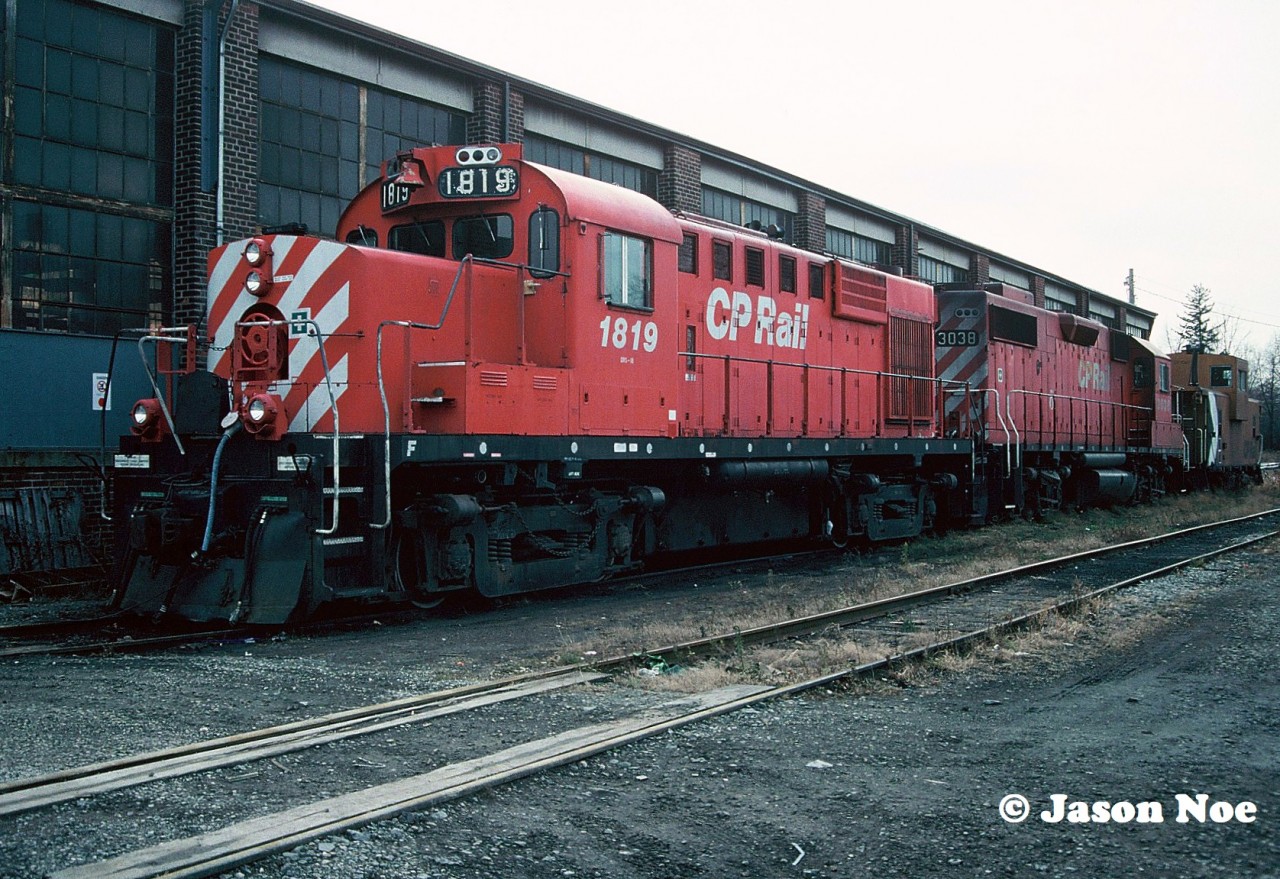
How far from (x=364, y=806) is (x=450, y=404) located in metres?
5.09

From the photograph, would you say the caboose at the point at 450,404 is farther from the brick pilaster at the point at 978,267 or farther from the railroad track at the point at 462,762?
the brick pilaster at the point at 978,267

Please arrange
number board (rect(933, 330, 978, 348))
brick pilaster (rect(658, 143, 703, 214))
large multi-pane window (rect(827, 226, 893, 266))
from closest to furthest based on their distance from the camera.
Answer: number board (rect(933, 330, 978, 348))
brick pilaster (rect(658, 143, 703, 214))
large multi-pane window (rect(827, 226, 893, 266))

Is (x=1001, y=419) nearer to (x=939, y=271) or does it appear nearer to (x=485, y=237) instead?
(x=485, y=237)

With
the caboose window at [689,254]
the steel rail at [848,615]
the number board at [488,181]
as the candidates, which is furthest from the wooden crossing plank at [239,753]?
the caboose window at [689,254]

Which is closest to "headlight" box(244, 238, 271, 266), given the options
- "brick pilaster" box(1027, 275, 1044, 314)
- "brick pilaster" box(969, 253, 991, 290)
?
"brick pilaster" box(969, 253, 991, 290)

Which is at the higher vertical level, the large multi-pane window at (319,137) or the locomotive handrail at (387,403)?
the large multi-pane window at (319,137)

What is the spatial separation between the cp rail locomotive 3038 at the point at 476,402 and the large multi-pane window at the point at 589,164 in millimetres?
6057

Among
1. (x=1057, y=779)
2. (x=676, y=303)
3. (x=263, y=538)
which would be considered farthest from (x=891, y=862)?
(x=676, y=303)

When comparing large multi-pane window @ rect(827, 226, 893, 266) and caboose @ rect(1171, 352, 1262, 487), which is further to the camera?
caboose @ rect(1171, 352, 1262, 487)

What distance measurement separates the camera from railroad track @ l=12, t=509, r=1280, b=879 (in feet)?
12.4

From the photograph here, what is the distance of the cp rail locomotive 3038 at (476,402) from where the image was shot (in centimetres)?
844

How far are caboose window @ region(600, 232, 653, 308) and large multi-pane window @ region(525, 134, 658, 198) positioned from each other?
24.6 ft

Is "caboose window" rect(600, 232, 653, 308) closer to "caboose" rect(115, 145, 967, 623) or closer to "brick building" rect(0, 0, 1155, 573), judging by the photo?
"caboose" rect(115, 145, 967, 623)

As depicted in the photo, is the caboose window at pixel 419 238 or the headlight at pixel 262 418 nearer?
the headlight at pixel 262 418
